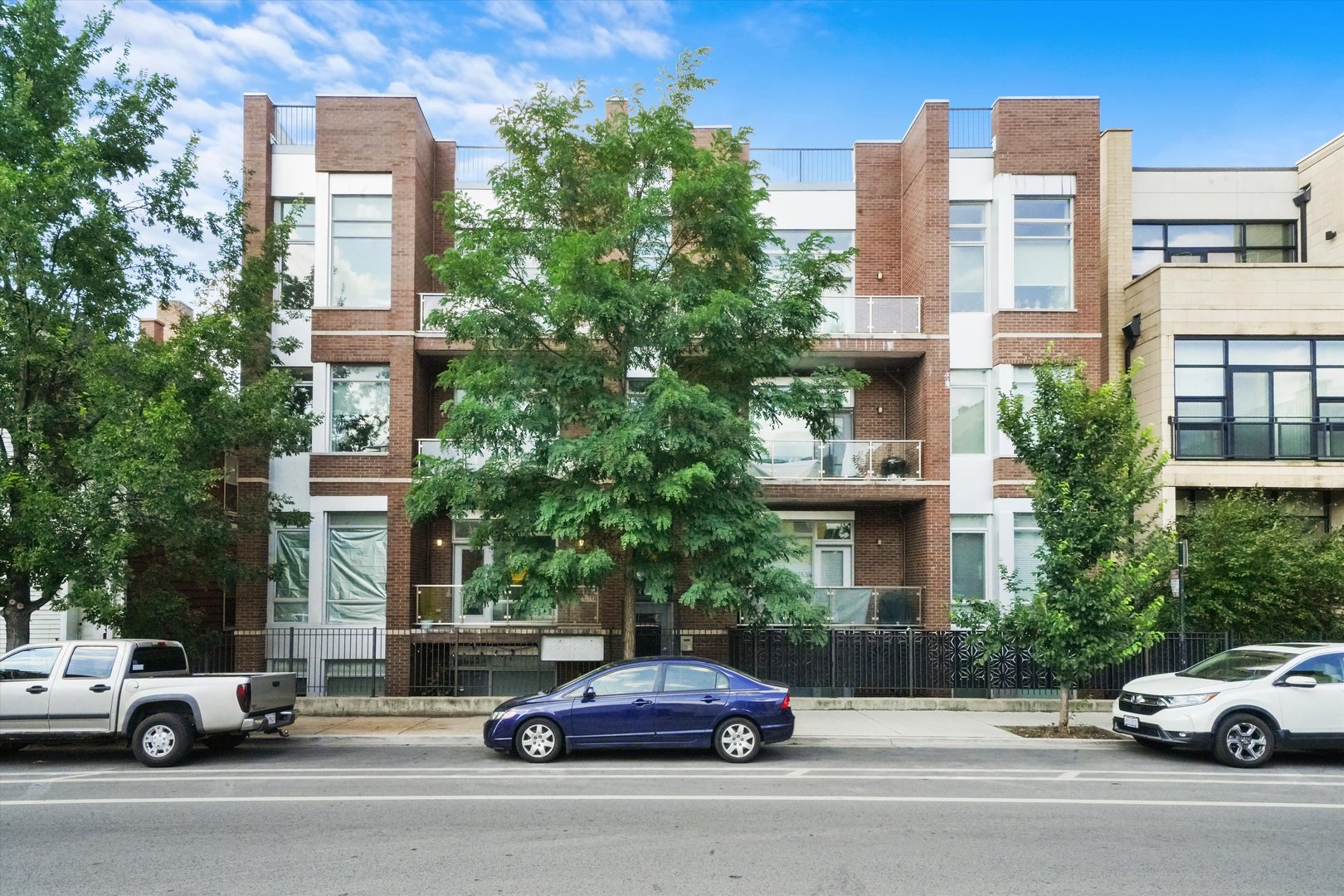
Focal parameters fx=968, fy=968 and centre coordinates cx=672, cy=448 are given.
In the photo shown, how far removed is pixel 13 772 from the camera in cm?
1134

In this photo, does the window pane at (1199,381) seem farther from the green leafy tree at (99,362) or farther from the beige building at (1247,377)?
the green leafy tree at (99,362)

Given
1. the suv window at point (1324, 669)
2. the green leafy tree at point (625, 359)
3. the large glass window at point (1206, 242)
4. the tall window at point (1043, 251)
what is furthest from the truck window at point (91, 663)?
the large glass window at point (1206, 242)

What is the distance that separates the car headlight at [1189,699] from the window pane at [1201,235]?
13.7 meters

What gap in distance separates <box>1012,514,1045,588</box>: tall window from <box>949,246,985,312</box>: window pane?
4.47 metres

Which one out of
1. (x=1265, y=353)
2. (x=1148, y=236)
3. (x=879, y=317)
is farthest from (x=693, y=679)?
(x=1148, y=236)

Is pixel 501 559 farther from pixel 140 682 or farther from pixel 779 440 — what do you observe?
pixel 779 440

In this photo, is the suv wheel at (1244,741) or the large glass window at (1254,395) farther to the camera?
the large glass window at (1254,395)

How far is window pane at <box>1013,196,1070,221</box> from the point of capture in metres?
19.8

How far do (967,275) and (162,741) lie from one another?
16489mm

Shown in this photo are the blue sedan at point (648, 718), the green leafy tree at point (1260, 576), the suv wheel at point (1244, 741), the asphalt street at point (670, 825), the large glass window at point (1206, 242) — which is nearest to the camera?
the asphalt street at point (670, 825)

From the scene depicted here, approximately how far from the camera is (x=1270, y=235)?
2219 centimetres

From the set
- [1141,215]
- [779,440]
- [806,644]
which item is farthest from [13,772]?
[1141,215]

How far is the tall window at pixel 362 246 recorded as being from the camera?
19172 mm

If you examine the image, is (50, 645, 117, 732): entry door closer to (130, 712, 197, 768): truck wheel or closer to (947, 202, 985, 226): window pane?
(130, 712, 197, 768): truck wheel
